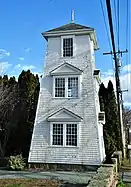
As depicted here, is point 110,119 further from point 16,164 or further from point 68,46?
point 16,164

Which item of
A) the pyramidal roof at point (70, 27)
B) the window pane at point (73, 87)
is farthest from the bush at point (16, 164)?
the pyramidal roof at point (70, 27)

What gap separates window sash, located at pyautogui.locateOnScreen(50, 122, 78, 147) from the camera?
690 inches

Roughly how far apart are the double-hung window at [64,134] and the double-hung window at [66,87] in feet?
6.23

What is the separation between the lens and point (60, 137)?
58.2ft

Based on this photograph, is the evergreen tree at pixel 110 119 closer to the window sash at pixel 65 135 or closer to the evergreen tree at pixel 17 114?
the window sash at pixel 65 135

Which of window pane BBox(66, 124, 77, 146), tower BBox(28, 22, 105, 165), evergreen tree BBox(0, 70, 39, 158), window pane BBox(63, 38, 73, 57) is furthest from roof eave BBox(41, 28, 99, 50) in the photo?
window pane BBox(66, 124, 77, 146)

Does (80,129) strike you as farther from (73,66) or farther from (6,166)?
(6,166)

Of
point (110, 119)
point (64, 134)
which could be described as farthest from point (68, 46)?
point (110, 119)

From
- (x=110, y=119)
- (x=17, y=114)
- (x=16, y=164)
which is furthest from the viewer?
(x=110, y=119)

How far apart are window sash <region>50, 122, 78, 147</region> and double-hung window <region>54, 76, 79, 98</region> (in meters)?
1.86

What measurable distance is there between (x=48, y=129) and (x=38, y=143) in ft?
3.53

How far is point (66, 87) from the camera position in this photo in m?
18.1

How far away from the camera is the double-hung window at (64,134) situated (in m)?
17.5

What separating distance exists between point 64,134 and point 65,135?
87mm
